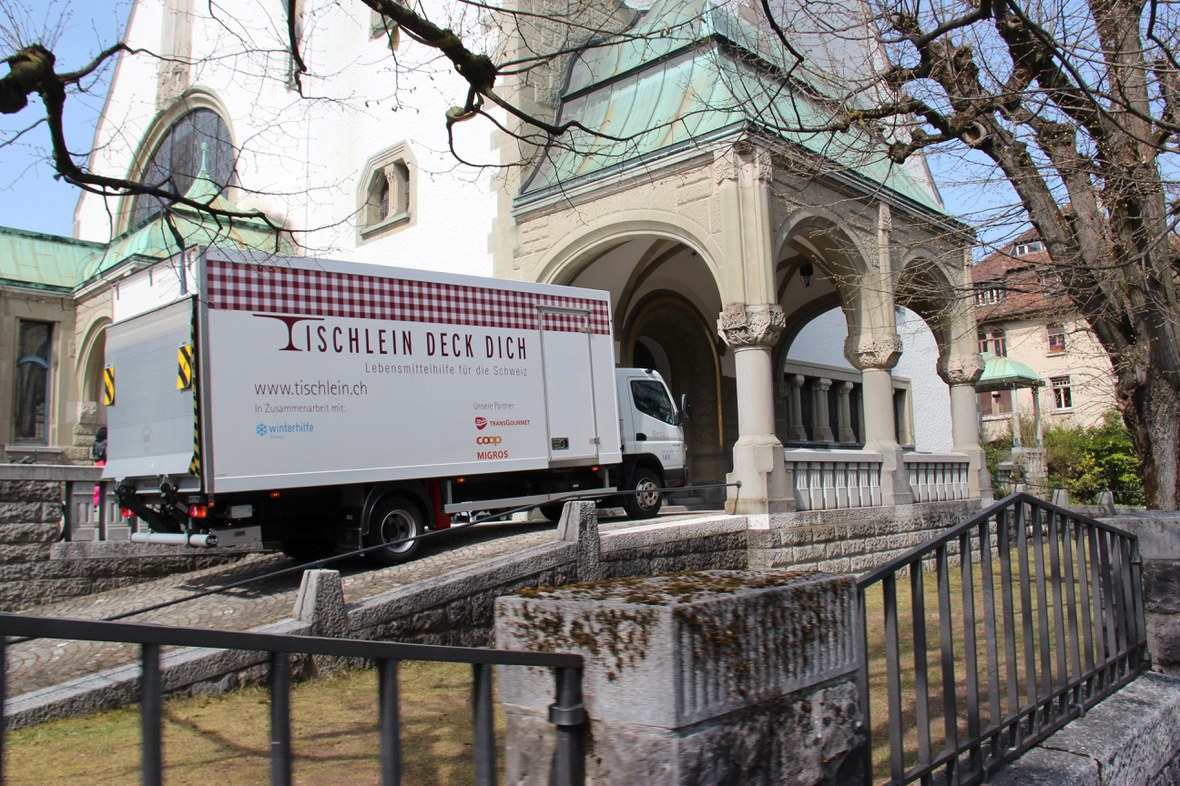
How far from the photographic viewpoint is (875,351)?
570 inches

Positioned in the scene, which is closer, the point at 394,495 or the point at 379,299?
the point at 379,299

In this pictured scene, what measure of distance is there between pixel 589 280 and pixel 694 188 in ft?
15.8

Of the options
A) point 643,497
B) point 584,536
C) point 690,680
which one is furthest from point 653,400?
point 690,680

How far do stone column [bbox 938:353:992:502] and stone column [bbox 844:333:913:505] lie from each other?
282 centimetres

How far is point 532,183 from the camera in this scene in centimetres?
1587

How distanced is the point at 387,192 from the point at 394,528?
10839 millimetres

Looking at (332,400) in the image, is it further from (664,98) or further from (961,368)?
(961,368)

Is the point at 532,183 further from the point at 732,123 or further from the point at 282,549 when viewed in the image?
the point at 282,549

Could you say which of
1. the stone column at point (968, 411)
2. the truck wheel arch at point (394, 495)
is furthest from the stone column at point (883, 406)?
the truck wheel arch at point (394, 495)

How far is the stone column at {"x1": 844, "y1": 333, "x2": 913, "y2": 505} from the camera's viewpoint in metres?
14.3

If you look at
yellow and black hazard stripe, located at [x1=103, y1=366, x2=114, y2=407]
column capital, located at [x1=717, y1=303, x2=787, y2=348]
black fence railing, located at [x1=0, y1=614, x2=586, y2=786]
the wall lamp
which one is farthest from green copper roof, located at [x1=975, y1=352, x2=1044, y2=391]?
black fence railing, located at [x1=0, y1=614, x2=586, y2=786]

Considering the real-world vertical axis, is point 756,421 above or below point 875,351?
below

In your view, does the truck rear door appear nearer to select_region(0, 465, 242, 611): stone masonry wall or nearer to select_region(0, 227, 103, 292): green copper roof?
select_region(0, 465, 242, 611): stone masonry wall

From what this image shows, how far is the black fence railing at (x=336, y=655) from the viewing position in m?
1.38
